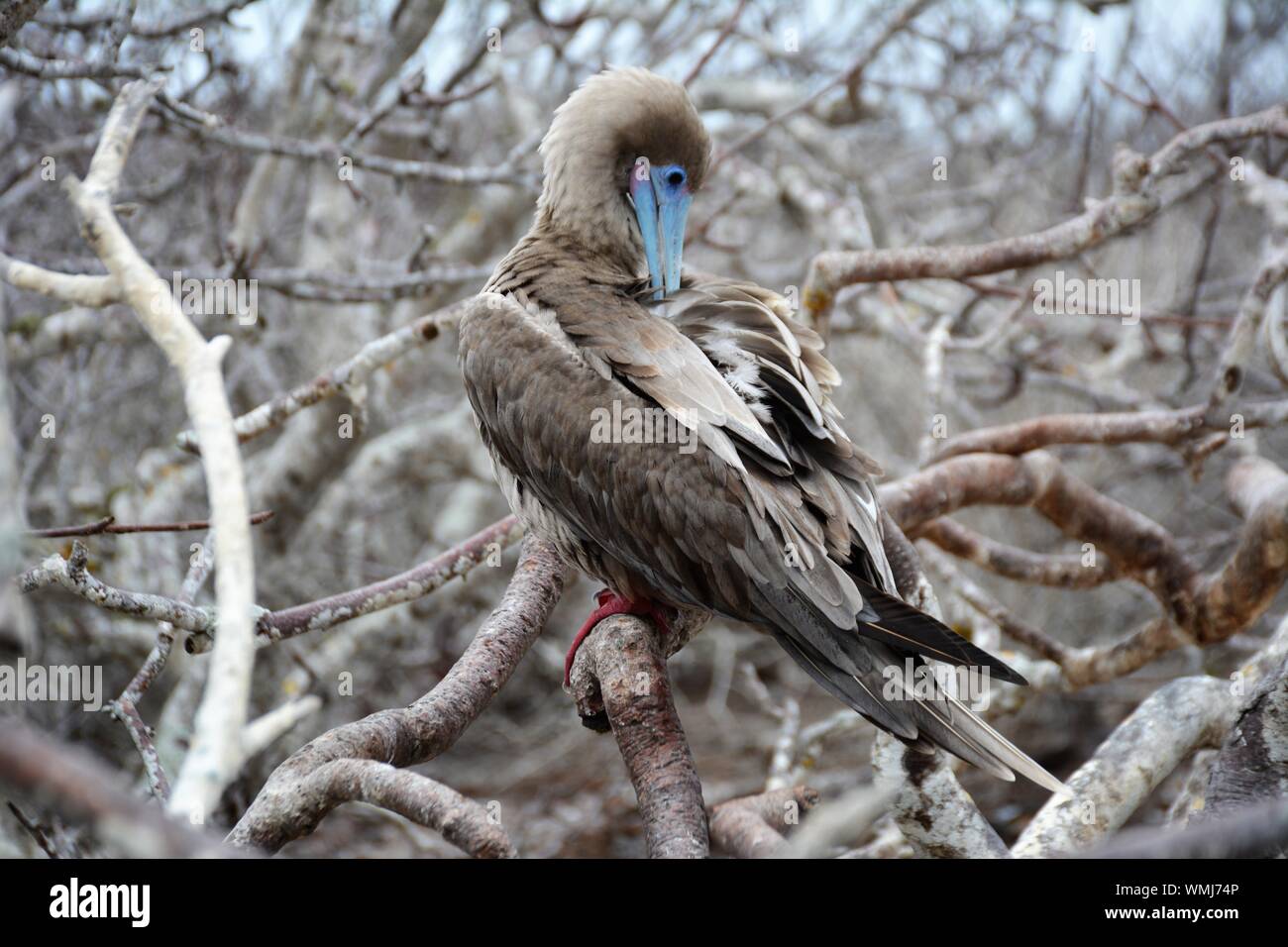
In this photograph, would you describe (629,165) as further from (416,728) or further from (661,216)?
(416,728)

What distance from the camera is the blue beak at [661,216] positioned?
11.3ft

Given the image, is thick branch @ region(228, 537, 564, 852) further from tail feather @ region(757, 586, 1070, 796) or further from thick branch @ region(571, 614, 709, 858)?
tail feather @ region(757, 586, 1070, 796)

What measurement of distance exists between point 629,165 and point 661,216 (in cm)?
21

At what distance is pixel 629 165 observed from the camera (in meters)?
3.53

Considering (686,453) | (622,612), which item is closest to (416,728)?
(622,612)

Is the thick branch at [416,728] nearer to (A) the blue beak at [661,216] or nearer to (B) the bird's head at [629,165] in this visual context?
(A) the blue beak at [661,216]

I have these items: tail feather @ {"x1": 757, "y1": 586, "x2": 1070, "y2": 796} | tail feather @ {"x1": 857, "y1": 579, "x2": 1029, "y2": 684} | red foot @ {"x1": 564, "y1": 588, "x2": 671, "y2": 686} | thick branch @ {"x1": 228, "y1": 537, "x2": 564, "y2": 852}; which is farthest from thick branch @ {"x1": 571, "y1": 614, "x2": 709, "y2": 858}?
tail feather @ {"x1": 857, "y1": 579, "x2": 1029, "y2": 684}

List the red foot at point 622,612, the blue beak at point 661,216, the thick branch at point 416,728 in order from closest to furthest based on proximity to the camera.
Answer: the thick branch at point 416,728, the red foot at point 622,612, the blue beak at point 661,216

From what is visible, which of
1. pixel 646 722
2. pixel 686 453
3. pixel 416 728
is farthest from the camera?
pixel 686 453

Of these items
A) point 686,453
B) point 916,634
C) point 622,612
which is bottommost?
point 916,634

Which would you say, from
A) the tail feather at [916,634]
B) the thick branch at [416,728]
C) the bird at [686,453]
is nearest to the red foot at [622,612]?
the bird at [686,453]
